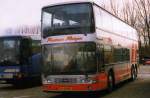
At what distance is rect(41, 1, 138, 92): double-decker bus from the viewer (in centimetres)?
1641

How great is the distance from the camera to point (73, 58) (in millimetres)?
16547

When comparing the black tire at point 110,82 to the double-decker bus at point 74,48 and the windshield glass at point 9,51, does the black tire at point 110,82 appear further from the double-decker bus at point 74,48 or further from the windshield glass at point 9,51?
the windshield glass at point 9,51

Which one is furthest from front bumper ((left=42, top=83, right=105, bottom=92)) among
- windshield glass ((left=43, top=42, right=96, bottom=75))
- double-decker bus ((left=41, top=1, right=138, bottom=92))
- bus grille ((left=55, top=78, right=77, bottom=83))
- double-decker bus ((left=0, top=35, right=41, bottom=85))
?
double-decker bus ((left=0, top=35, right=41, bottom=85))

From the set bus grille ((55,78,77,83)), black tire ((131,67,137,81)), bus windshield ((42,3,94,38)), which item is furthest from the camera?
black tire ((131,67,137,81))

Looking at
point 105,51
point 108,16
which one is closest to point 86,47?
point 105,51

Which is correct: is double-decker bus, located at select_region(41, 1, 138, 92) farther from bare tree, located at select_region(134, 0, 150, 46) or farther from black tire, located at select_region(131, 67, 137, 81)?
bare tree, located at select_region(134, 0, 150, 46)

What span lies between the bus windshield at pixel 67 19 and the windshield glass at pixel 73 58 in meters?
0.55

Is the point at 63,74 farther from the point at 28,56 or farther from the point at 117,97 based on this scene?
the point at 28,56

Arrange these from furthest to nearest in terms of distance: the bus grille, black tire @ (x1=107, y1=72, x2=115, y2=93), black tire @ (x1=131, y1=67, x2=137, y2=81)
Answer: black tire @ (x1=131, y1=67, x2=137, y2=81) < black tire @ (x1=107, y1=72, x2=115, y2=93) < the bus grille

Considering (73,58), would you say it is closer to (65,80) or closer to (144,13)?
(65,80)

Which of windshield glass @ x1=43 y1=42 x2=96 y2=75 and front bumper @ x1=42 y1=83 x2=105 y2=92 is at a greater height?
windshield glass @ x1=43 y1=42 x2=96 y2=75

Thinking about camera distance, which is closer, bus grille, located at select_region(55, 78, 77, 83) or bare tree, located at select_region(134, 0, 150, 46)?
bus grille, located at select_region(55, 78, 77, 83)

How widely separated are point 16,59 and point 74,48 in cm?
674

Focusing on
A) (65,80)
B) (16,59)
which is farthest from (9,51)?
(65,80)
